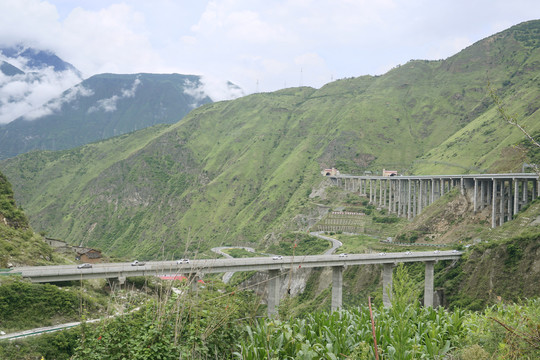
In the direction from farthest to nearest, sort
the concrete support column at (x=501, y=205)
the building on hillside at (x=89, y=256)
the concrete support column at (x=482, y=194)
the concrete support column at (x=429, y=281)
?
the concrete support column at (x=482, y=194)
the concrete support column at (x=501, y=205)
the building on hillside at (x=89, y=256)
the concrete support column at (x=429, y=281)

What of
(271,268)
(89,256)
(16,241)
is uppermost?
(16,241)

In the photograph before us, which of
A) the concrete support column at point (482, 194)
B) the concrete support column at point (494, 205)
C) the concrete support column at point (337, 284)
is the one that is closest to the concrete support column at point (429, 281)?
the concrete support column at point (337, 284)

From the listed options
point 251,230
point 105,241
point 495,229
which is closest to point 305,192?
point 251,230

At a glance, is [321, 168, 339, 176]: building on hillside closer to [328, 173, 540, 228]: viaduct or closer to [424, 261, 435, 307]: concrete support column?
[328, 173, 540, 228]: viaduct

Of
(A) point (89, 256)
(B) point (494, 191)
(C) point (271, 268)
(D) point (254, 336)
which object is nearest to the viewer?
(D) point (254, 336)

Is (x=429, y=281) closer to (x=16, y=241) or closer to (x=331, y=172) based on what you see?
(x=16, y=241)

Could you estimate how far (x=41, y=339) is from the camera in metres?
29.5

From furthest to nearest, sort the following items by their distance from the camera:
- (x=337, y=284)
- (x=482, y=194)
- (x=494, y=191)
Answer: (x=482, y=194)
(x=494, y=191)
(x=337, y=284)

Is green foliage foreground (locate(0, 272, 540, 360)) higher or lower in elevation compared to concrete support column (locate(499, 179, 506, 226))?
higher

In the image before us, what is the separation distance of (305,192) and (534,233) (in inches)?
3837

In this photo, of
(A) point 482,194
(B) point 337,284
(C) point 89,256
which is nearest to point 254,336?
(B) point 337,284

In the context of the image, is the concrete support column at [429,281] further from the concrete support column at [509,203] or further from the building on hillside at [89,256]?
the building on hillside at [89,256]

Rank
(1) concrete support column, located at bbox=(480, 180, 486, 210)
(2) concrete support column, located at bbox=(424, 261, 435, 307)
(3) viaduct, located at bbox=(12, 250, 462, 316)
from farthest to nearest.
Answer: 1. (1) concrete support column, located at bbox=(480, 180, 486, 210)
2. (2) concrete support column, located at bbox=(424, 261, 435, 307)
3. (3) viaduct, located at bbox=(12, 250, 462, 316)

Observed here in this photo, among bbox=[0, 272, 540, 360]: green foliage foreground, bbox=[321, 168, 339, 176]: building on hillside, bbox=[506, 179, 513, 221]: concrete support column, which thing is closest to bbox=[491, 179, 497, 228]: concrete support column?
bbox=[506, 179, 513, 221]: concrete support column
